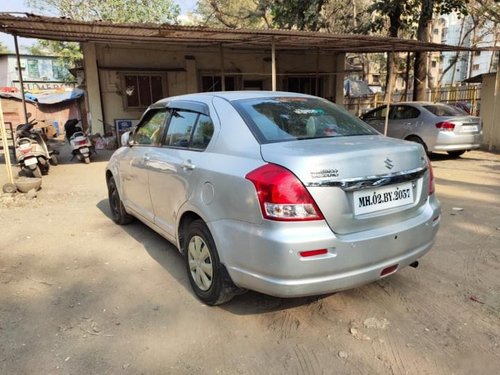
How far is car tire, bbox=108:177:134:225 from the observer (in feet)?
17.4

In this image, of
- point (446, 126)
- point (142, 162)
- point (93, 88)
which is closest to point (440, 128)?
point (446, 126)

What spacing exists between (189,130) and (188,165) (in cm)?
42

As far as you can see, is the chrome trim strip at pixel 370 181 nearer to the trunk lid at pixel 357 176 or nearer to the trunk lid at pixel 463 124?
the trunk lid at pixel 357 176

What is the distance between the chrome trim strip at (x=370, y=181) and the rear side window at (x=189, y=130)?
1142mm

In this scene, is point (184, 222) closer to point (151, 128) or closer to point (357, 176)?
point (151, 128)

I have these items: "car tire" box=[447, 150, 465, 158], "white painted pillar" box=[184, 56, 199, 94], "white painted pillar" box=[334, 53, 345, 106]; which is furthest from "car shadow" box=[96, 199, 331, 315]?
"white painted pillar" box=[334, 53, 345, 106]

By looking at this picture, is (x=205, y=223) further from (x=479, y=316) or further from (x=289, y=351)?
(x=479, y=316)

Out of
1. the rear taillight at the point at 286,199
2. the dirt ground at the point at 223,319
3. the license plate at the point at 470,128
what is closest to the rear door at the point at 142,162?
the dirt ground at the point at 223,319

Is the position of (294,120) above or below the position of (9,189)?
above

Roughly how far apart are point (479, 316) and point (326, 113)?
1968mm

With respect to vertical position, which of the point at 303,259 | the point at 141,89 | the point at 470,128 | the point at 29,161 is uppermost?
the point at 141,89

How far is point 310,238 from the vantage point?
99.4 inches

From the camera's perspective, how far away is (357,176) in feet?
8.66

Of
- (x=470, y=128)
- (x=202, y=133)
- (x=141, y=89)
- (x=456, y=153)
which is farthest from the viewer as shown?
(x=141, y=89)
